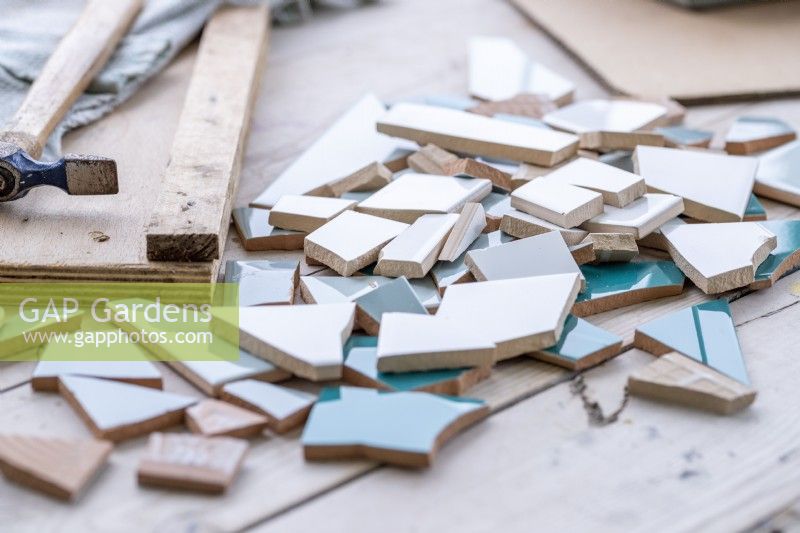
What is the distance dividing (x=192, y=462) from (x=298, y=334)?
0.24 meters

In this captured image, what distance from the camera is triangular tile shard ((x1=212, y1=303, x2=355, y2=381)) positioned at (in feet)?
3.89

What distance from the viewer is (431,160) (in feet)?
5.60

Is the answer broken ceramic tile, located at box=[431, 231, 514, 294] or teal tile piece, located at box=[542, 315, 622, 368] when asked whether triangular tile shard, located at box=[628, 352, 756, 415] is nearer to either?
teal tile piece, located at box=[542, 315, 622, 368]

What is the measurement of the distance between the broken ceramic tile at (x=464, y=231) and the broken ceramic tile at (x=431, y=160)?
0.19 meters

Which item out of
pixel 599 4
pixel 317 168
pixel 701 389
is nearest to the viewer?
pixel 701 389

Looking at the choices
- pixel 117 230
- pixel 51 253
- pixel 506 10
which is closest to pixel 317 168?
pixel 117 230

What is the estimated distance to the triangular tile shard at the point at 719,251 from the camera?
4.56 ft

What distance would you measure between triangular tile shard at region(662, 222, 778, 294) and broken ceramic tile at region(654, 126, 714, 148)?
329 millimetres

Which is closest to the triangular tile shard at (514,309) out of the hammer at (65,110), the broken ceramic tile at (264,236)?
the broken ceramic tile at (264,236)

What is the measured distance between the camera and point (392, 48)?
8.15ft

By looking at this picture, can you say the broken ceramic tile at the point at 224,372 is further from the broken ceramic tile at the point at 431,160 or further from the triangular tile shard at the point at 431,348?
the broken ceramic tile at the point at 431,160

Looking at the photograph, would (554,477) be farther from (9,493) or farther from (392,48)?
(392,48)

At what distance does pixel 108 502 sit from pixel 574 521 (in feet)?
1.63

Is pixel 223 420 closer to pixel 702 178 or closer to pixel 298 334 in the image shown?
pixel 298 334
